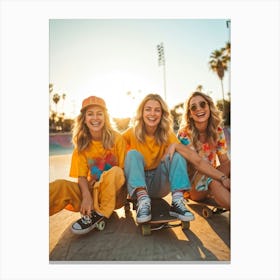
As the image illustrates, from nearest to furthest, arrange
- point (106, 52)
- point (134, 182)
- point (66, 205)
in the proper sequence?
1. point (134, 182)
2. point (66, 205)
3. point (106, 52)

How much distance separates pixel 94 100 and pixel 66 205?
3.27ft

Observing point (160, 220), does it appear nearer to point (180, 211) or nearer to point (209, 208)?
point (180, 211)

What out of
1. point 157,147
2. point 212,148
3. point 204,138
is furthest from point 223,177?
point 157,147

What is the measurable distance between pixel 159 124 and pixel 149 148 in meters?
0.25

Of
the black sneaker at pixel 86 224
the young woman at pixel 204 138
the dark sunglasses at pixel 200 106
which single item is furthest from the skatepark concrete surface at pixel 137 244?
the dark sunglasses at pixel 200 106

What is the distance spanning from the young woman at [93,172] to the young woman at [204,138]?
664 millimetres

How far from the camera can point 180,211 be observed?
9.67 feet

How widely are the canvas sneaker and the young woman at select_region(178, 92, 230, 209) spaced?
0.57 meters

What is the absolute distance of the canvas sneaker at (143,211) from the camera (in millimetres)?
2867

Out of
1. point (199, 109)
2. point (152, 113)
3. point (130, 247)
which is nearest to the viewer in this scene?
point (130, 247)

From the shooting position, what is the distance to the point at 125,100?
3.31 m
